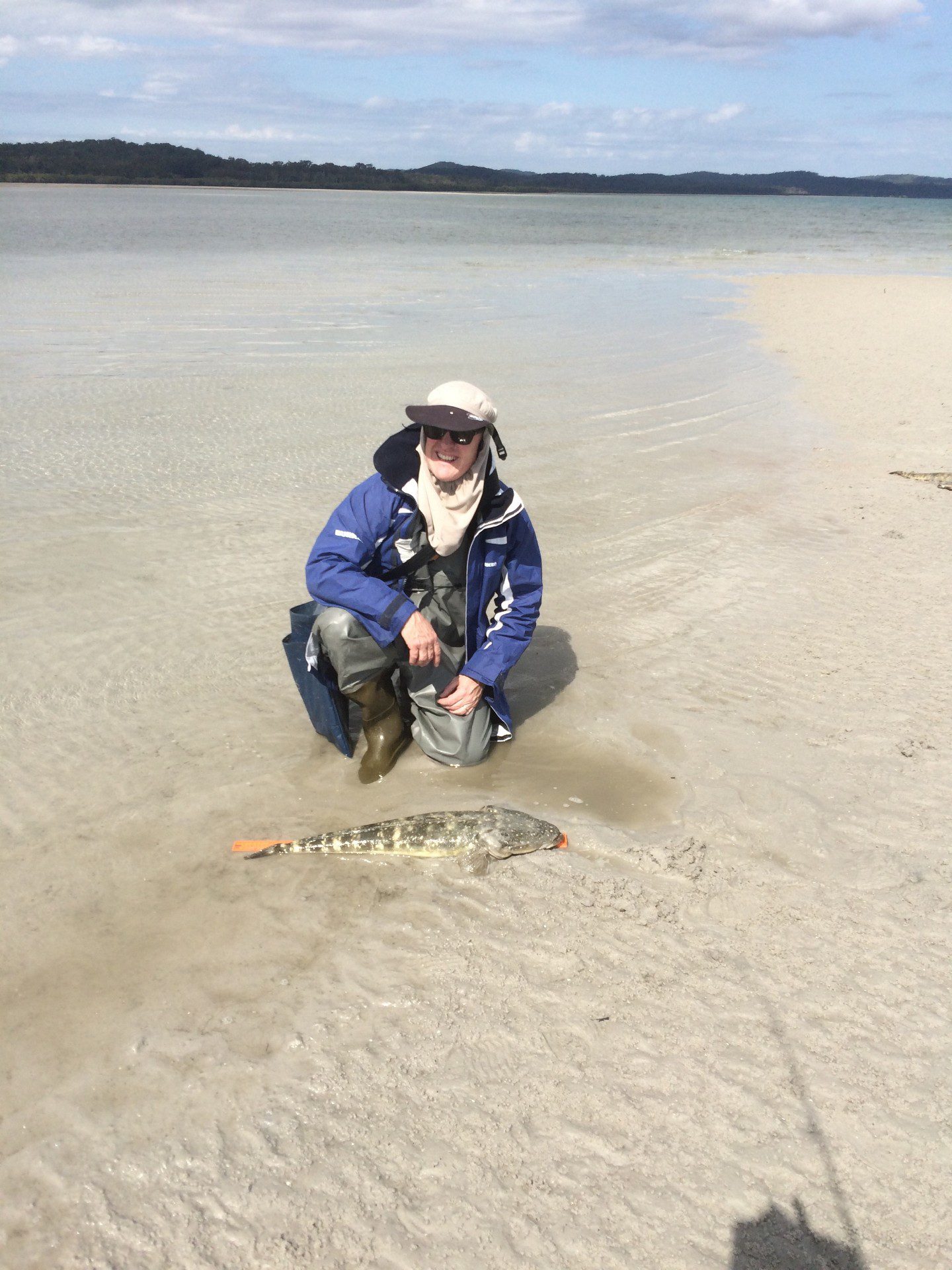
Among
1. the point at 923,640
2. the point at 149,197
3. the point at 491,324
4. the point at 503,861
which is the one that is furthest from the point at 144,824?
the point at 149,197

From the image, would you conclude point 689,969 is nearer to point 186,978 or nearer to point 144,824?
point 186,978

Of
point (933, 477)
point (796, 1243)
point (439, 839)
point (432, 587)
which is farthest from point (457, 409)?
point (933, 477)

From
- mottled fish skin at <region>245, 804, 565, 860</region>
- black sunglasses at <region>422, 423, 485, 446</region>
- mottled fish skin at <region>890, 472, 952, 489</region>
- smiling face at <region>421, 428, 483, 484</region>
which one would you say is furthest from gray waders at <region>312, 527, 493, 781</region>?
mottled fish skin at <region>890, 472, 952, 489</region>

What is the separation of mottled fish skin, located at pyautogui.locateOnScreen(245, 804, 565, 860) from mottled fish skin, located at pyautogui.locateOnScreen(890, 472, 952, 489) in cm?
640

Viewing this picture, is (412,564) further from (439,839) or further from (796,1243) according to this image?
(796,1243)

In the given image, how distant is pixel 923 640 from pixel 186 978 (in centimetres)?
450

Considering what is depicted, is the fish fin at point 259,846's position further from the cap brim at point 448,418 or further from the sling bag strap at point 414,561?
the cap brim at point 448,418

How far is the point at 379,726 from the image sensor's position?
179 inches

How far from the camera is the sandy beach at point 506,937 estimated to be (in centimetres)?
254

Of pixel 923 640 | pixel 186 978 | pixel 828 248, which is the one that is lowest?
pixel 186 978

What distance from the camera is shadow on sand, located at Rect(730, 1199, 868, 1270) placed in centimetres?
241

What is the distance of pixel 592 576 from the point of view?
6.67m

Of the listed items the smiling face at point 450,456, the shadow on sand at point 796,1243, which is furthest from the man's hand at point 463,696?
the shadow on sand at point 796,1243

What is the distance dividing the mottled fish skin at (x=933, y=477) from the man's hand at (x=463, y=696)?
6.07m
